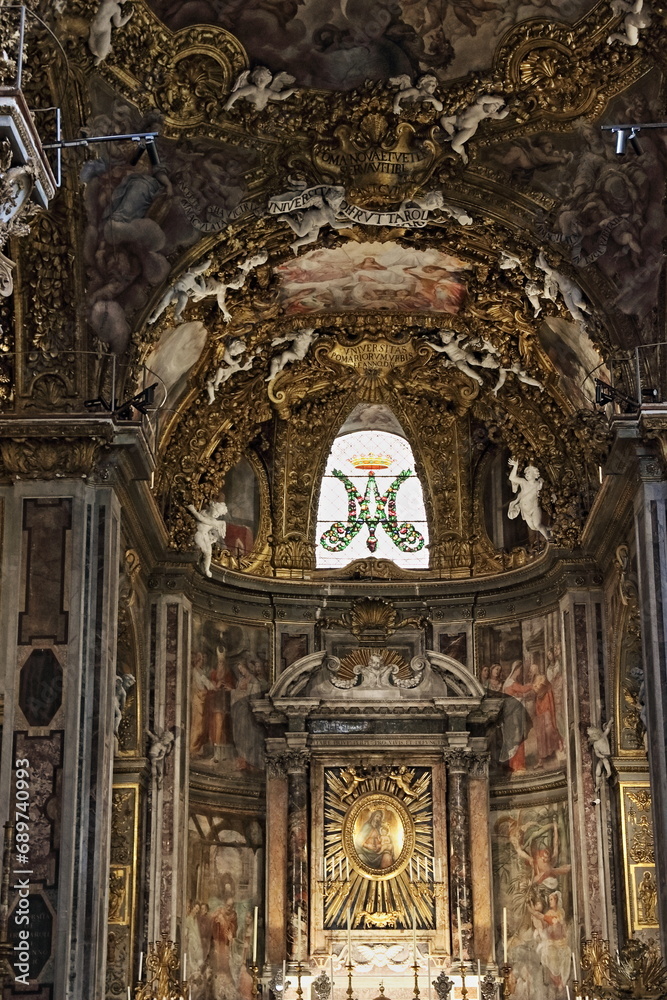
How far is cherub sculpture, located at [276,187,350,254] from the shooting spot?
75.6 feet

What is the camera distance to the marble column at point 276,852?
2692 centimetres

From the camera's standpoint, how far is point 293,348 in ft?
90.5

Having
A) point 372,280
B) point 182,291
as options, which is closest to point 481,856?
point 372,280

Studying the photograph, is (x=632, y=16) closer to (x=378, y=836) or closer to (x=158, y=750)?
(x=158, y=750)

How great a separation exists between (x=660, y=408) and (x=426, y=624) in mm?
9376

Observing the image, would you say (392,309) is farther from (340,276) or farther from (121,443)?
(121,443)

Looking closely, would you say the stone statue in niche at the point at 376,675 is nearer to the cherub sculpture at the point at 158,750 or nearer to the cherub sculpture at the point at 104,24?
the cherub sculpture at the point at 158,750

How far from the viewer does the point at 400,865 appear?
1080 inches

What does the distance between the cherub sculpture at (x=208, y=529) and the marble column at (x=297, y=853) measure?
3748mm

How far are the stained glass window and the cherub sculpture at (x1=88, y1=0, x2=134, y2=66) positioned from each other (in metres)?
11.7

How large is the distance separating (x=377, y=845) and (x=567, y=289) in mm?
10609

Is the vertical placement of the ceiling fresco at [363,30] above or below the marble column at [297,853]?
above

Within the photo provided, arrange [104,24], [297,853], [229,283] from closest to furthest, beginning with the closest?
[104,24] < [229,283] < [297,853]

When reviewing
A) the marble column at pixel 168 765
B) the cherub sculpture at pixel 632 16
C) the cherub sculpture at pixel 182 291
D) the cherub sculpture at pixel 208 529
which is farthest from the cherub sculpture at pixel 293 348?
the cherub sculpture at pixel 632 16
